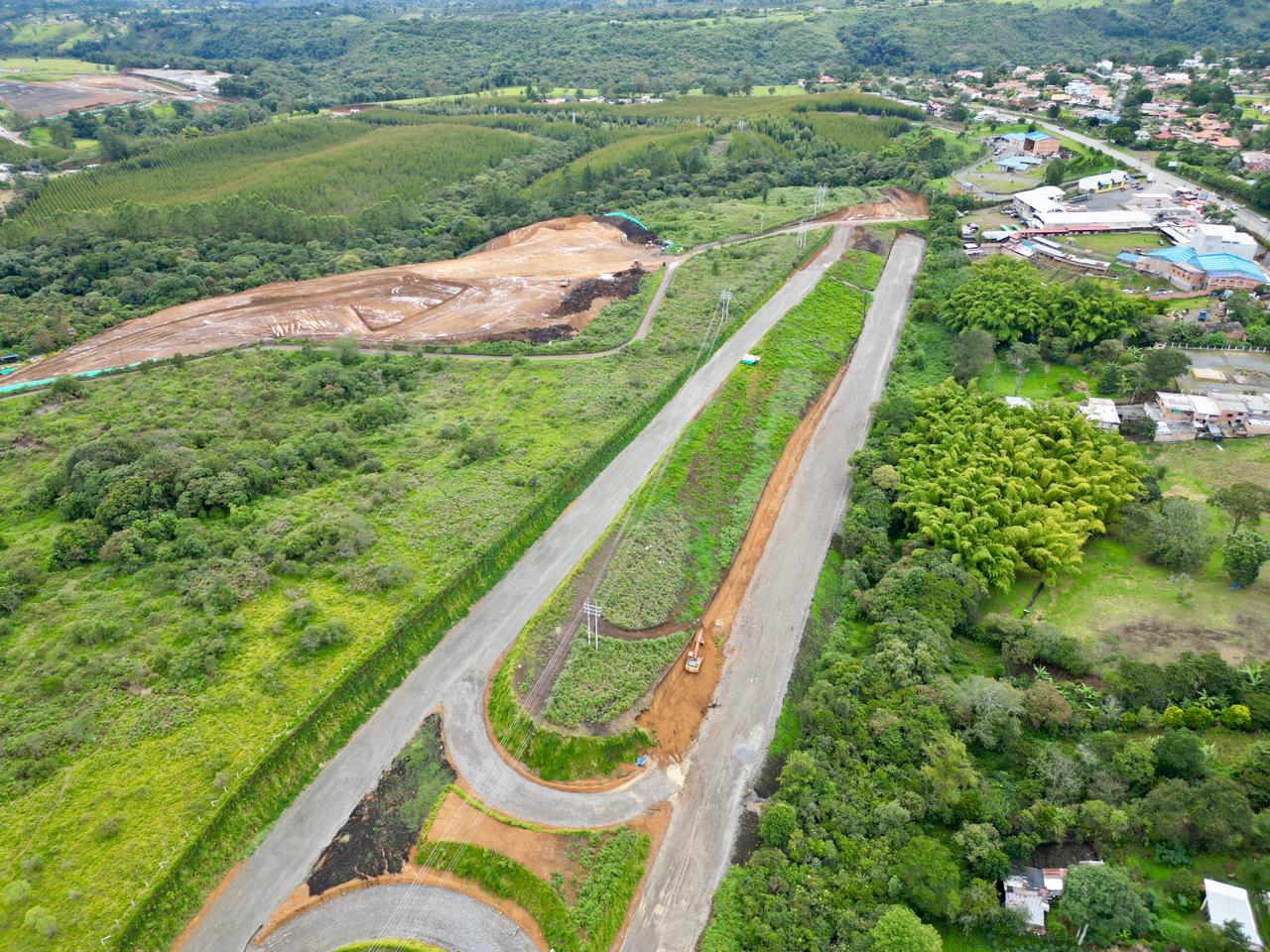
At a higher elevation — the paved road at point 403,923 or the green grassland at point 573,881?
the green grassland at point 573,881

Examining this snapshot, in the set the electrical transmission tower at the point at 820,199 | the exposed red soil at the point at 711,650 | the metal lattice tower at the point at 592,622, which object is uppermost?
the electrical transmission tower at the point at 820,199

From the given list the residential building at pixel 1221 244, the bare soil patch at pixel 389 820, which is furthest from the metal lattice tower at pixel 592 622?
the residential building at pixel 1221 244

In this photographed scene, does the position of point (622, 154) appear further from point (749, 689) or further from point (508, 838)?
point (508, 838)

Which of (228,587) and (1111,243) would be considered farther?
(1111,243)

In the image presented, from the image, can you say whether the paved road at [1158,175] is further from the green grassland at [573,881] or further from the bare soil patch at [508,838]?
the bare soil patch at [508,838]

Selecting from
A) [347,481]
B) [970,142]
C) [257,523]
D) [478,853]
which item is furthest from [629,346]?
[970,142]

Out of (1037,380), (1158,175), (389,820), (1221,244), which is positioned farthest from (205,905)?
(1158,175)

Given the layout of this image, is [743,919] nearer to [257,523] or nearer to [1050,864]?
[1050,864]
